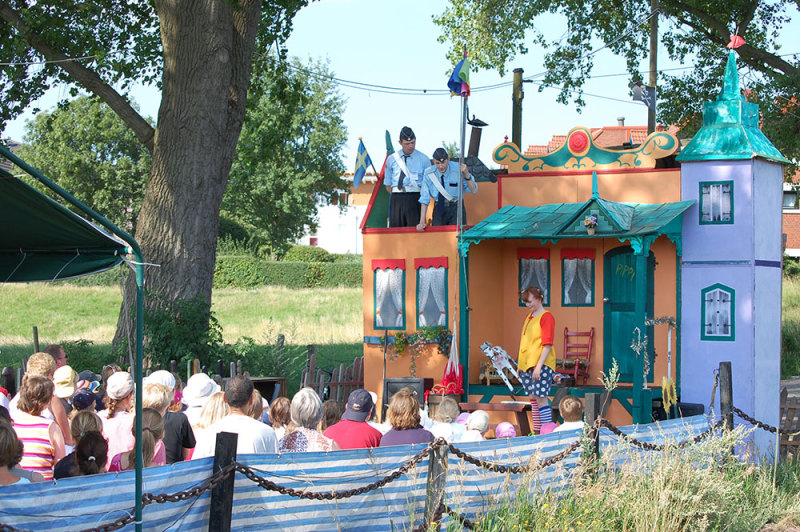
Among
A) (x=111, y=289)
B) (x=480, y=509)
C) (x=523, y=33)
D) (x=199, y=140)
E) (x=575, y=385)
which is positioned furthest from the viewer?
(x=111, y=289)

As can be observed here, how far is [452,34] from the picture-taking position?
25.4m

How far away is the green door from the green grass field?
793 centimetres

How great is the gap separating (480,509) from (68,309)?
28903 millimetres

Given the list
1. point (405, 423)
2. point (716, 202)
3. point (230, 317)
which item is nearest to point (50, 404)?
point (405, 423)

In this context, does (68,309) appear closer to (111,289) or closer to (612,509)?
(111,289)

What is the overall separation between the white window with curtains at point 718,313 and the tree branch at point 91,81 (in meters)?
9.37

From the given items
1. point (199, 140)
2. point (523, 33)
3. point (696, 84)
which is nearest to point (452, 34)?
point (523, 33)

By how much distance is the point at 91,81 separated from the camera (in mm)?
16297

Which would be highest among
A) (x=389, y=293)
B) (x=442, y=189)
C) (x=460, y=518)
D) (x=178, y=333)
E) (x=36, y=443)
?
(x=442, y=189)

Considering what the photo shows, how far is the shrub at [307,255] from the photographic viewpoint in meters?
50.6

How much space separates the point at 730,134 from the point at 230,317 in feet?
70.4

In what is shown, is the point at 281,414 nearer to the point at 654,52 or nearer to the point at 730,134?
the point at 730,134

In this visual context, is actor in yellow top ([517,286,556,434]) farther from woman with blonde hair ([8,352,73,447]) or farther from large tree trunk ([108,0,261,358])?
large tree trunk ([108,0,261,358])

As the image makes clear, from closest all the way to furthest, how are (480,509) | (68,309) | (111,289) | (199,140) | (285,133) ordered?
(480,509) → (199,140) → (285,133) → (68,309) → (111,289)
